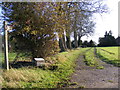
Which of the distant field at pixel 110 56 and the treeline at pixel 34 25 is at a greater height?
the treeline at pixel 34 25

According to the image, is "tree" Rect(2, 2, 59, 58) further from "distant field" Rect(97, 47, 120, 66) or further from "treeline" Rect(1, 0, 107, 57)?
"distant field" Rect(97, 47, 120, 66)

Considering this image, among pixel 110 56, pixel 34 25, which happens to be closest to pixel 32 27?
pixel 34 25

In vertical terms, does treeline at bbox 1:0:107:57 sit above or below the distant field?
Result: above

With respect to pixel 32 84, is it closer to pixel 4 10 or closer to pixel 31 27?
pixel 31 27

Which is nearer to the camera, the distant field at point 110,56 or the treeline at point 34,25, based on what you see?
the treeline at point 34,25

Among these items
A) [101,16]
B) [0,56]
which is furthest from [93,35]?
[0,56]

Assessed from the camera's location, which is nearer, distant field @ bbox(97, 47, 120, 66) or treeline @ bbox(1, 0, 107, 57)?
treeline @ bbox(1, 0, 107, 57)

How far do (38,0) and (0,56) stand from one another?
11.1ft

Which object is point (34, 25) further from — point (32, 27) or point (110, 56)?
point (110, 56)

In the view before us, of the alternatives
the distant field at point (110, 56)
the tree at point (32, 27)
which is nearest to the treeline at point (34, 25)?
the tree at point (32, 27)

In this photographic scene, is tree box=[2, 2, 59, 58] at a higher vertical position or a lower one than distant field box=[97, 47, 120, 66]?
higher

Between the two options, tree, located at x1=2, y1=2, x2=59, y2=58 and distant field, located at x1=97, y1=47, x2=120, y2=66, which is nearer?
tree, located at x1=2, y1=2, x2=59, y2=58

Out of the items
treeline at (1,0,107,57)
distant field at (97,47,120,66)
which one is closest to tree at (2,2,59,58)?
treeline at (1,0,107,57)

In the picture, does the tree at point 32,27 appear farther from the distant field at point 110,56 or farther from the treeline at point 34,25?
the distant field at point 110,56
